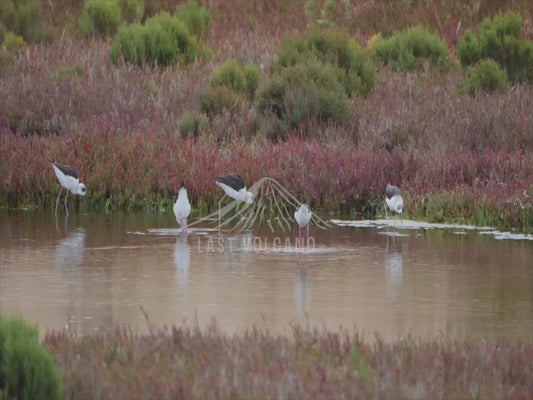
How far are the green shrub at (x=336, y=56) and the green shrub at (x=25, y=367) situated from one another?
587 inches

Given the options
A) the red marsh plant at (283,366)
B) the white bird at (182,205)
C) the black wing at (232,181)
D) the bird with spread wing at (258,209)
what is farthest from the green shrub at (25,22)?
the red marsh plant at (283,366)

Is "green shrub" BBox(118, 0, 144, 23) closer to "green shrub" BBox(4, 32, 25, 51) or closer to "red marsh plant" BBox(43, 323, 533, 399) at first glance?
"green shrub" BBox(4, 32, 25, 51)

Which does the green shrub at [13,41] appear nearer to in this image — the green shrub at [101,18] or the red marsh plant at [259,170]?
the green shrub at [101,18]

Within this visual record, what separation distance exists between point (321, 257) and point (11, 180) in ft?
18.7

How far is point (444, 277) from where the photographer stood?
10.0m

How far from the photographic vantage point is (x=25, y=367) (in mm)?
5711

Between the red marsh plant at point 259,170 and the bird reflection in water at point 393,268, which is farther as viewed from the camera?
the red marsh plant at point 259,170

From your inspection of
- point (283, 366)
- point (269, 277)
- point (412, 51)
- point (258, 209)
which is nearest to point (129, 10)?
point (412, 51)

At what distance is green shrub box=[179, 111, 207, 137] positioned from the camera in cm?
1784

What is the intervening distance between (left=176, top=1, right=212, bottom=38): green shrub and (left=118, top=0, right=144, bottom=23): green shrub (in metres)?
1.29

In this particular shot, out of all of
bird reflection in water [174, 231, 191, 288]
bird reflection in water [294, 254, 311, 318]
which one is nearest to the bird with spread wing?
bird reflection in water [174, 231, 191, 288]

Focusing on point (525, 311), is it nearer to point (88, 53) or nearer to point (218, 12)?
point (88, 53)

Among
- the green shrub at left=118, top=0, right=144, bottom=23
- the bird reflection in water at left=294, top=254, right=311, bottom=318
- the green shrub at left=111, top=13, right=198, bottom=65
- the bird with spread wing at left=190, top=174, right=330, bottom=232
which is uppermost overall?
the green shrub at left=118, top=0, right=144, bottom=23

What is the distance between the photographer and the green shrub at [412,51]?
77.5 ft
